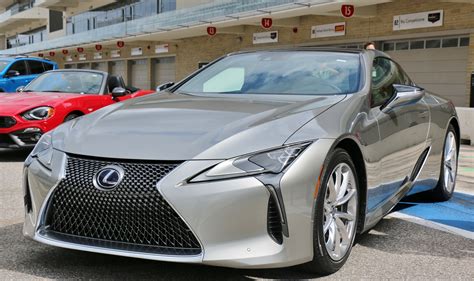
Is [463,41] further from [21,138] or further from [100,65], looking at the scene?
[100,65]

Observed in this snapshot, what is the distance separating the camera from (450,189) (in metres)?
5.57

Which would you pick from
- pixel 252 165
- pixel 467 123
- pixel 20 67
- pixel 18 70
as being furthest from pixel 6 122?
pixel 467 123

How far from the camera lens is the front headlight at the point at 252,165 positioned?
8.98 ft

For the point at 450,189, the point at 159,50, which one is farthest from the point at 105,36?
the point at 450,189

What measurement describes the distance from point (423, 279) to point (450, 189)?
2565 millimetres

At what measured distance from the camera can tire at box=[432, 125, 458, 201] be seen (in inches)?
209

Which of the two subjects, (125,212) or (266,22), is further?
(266,22)

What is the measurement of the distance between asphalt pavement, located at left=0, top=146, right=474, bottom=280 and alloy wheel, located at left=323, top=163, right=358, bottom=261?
0.16m

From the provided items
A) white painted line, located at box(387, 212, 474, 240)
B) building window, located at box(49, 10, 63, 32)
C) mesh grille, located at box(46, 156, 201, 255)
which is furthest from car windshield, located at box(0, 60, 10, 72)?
building window, located at box(49, 10, 63, 32)

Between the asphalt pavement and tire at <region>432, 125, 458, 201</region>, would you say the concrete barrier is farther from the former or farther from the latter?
the asphalt pavement

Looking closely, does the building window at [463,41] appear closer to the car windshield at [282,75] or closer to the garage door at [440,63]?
the garage door at [440,63]

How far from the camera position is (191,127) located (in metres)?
3.11

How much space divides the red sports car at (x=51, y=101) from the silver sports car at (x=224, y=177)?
4.09 m

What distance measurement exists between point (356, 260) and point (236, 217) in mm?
1238
